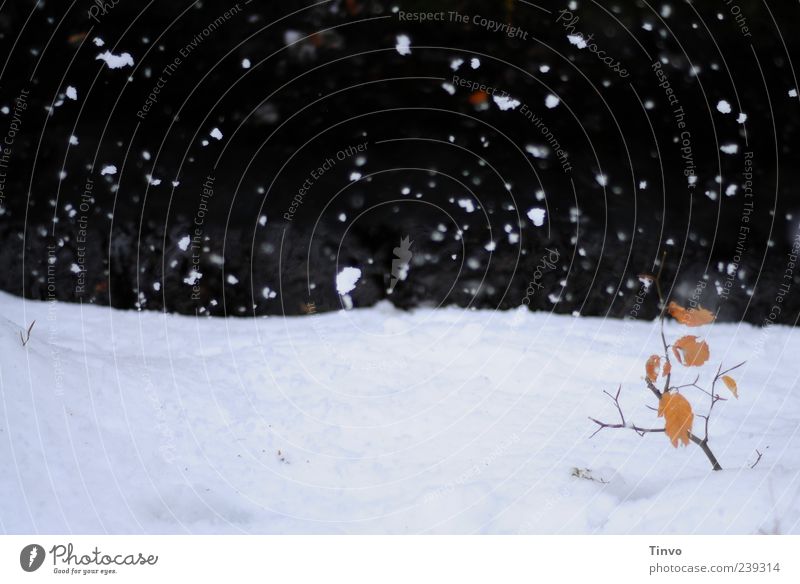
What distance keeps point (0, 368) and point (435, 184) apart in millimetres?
2408

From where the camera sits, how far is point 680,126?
13.0 feet

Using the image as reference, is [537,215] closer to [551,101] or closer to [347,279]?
[551,101]

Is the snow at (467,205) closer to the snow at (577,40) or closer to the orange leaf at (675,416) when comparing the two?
the snow at (577,40)

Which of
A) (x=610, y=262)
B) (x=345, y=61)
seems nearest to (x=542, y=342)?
(x=610, y=262)

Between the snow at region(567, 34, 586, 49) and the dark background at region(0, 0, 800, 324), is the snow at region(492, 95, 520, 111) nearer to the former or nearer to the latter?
the dark background at region(0, 0, 800, 324)

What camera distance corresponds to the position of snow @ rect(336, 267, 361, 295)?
3.96 metres

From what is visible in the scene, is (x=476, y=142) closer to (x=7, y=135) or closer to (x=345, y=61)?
(x=345, y=61)

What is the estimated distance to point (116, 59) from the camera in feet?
12.6

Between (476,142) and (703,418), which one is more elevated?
(476,142)

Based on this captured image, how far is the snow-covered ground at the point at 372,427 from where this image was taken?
228cm

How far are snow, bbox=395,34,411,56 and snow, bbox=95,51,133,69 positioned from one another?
1.49 m

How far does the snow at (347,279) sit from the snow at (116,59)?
5.45 feet

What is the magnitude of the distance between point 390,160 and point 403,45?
0.64m
